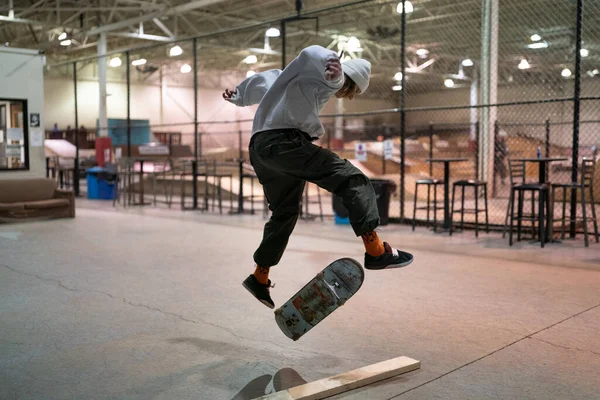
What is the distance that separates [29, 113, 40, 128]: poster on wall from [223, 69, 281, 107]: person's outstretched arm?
373 inches

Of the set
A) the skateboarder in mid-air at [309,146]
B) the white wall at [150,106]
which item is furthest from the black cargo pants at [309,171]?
the white wall at [150,106]

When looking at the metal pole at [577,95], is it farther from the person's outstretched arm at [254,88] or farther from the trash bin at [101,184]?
the trash bin at [101,184]

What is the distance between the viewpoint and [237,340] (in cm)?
373

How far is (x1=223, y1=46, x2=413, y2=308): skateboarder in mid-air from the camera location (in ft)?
10.5

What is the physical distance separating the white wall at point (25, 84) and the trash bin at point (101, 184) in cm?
311

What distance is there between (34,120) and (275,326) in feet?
31.5

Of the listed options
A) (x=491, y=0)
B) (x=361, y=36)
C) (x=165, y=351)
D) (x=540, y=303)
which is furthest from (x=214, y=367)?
(x=361, y=36)

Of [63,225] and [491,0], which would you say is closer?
[63,225]

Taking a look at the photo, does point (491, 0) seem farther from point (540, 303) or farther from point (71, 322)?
point (71, 322)

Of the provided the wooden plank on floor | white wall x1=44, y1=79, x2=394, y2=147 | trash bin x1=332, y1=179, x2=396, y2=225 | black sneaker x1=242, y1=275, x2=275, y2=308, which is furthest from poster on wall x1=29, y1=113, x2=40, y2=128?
white wall x1=44, y1=79, x2=394, y2=147

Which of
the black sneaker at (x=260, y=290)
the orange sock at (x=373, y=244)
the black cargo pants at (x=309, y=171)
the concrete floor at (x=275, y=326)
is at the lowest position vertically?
the concrete floor at (x=275, y=326)

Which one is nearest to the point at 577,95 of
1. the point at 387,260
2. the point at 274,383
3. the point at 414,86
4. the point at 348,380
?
the point at 387,260

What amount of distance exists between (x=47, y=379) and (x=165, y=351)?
0.67m

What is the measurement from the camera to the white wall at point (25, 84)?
11.4 meters
